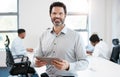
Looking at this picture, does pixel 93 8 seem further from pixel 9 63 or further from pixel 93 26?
pixel 9 63

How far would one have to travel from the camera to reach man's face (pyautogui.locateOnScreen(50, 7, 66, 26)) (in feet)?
6.37

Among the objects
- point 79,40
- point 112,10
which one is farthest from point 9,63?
point 112,10

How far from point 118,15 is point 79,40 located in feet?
16.9

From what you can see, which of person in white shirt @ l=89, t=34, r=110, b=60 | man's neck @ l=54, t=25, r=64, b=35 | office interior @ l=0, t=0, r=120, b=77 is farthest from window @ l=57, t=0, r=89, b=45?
man's neck @ l=54, t=25, r=64, b=35

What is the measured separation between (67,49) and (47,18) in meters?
4.80

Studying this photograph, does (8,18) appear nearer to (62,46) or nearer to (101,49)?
(101,49)

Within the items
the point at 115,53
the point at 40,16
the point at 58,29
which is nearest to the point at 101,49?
the point at 115,53

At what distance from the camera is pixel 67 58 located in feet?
6.61

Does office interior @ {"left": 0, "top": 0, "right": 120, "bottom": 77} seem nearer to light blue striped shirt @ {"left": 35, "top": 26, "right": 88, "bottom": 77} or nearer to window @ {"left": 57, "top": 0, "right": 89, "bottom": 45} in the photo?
window @ {"left": 57, "top": 0, "right": 89, "bottom": 45}

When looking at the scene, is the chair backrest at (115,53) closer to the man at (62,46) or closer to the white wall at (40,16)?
the white wall at (40,16)

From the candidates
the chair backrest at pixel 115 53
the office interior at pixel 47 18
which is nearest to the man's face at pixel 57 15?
the chair backrest at pixel 115 53

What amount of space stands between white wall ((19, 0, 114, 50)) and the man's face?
15.6 feet

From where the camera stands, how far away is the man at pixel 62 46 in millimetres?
1955

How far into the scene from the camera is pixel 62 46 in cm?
202
